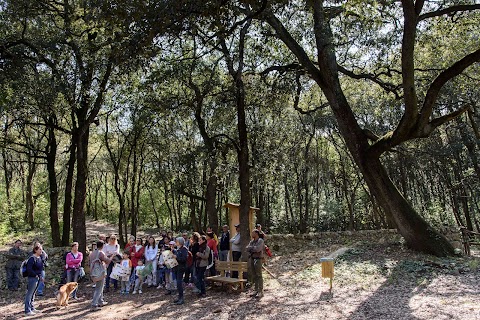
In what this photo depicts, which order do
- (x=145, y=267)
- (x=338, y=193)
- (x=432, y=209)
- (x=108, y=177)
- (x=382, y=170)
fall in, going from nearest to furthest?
(x=145, y=267) < (x=382, y=170) < (x=432, y=209) < (x=338, y=193) < (x=108, y=177)

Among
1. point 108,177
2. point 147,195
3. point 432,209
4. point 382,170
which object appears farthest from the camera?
point 108,177

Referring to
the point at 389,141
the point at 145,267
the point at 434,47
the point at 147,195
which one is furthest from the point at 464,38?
the point at 147,195

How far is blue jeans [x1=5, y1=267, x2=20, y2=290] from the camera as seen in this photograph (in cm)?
1092

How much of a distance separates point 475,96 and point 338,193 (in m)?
13.0

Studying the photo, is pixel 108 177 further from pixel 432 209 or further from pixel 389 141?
pixel 389 141

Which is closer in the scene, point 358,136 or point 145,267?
point 145,267

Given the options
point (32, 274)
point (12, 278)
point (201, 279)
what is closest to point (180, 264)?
point (201, 279)

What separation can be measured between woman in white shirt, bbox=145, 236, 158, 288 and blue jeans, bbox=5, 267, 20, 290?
4.02 metres

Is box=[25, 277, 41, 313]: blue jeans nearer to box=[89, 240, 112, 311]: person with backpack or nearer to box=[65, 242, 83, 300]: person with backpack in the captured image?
box=[89, 240, 112, 311]: person with backpack

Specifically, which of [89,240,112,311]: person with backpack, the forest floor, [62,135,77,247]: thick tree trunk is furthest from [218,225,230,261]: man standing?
[62,135,77,247]: thick tree trunk

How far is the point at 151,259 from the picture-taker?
33.5ft

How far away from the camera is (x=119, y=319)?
23.8ft

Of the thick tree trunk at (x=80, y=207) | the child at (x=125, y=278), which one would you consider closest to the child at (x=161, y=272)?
the child at (x=125, y=278)

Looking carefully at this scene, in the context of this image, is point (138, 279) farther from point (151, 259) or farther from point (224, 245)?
point (224, 245)
